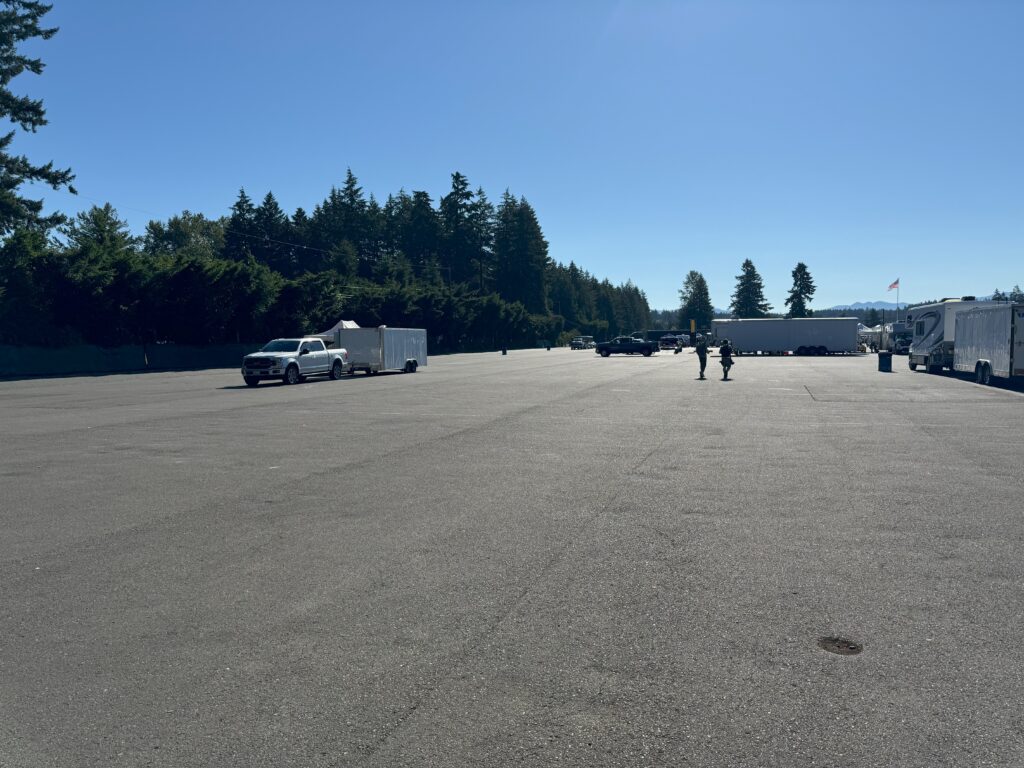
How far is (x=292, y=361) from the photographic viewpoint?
32156 mm

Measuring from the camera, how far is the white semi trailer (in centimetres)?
3606

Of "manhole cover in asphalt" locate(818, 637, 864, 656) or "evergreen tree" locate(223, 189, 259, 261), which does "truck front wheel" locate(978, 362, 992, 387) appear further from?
"evergreen tree" locate(223, 189, 259, 261)

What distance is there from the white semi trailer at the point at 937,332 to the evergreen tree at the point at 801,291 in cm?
12510

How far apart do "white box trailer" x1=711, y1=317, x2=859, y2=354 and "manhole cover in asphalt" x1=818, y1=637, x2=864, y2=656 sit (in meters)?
75.8

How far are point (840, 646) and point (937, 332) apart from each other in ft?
123

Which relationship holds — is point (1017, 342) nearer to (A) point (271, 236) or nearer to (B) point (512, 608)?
(B) point (512, 608)

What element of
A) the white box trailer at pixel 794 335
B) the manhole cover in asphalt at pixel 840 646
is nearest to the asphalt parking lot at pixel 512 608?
the manhole cover in asphalt at pixel 840 646

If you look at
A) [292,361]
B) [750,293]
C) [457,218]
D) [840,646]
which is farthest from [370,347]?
[750,293]

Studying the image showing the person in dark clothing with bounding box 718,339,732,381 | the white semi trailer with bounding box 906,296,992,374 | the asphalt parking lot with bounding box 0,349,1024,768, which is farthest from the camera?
the white semi trailer with bounding box 906,296,992,374

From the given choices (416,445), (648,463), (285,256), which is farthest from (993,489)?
(285,256)

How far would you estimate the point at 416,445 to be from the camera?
14039 mm

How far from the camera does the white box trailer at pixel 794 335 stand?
76.2 m

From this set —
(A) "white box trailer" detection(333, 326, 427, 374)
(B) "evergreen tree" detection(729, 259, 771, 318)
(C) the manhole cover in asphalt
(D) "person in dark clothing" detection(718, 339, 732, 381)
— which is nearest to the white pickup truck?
(A) "white box trailer" detection(333, 326, 427, 374)

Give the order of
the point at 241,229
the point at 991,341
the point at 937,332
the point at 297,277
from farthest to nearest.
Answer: the point at 241,229
the point at 297,277
the point at 937,332
the point at 991,341
